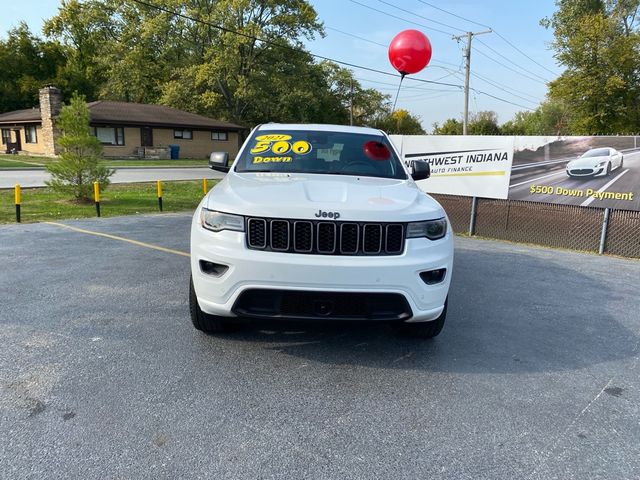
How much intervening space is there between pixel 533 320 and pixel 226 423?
322 cm

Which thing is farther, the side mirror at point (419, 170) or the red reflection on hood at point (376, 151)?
the side mirror at point (419, 170)

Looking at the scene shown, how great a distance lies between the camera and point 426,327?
3.76m

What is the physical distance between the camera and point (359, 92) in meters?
59.5

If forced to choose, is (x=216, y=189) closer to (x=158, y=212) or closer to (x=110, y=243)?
(x=110, y=243)

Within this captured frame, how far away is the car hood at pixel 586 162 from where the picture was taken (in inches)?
343

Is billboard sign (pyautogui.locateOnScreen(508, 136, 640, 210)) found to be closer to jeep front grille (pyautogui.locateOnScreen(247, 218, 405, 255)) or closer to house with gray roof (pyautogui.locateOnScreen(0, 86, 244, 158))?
jeep front grille (pyautogui.locateOnScreen(247, 218, 405, 255))

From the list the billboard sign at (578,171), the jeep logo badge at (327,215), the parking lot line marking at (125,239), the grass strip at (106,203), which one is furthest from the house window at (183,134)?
the jeep logo badge at (327,215)

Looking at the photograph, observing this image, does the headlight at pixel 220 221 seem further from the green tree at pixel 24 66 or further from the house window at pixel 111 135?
the green tree at pixel 24 66

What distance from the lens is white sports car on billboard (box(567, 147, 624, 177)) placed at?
8.55 metres

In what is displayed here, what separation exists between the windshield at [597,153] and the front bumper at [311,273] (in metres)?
7.00

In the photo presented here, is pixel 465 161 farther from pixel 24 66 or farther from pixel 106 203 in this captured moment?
pixel 24 66

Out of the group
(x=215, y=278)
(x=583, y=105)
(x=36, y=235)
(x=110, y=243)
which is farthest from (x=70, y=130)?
(x=583, y=105)

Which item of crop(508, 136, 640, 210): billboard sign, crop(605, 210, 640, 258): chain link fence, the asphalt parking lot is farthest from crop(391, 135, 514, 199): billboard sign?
the asphalt parking lot

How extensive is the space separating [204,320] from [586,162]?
803 cm
